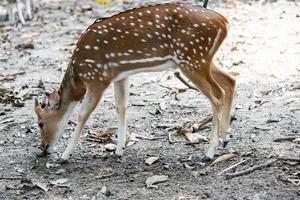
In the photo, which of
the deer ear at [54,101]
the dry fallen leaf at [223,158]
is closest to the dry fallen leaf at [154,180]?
the dry fallen leaf at [223,158]

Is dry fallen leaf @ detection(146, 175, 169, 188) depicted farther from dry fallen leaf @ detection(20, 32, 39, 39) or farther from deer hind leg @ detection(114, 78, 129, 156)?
dry fallen leaf @ detection(20, 32, 39, 39)

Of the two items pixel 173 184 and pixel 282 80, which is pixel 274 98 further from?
pixel 173 184

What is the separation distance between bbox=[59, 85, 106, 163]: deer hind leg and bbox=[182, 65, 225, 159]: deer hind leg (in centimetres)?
86

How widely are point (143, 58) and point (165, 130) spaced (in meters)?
1.21

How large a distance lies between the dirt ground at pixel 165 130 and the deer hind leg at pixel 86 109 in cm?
13

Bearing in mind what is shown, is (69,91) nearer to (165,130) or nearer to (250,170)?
(165,130)

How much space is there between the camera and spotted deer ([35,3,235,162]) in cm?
537

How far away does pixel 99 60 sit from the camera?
18.5ft

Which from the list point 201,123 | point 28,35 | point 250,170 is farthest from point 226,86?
point 28,35

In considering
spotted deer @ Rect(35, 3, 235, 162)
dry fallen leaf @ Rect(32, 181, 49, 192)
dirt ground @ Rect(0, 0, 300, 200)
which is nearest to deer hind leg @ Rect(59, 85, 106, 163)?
spotted deer @ Rect(35, 3, 235, 162)

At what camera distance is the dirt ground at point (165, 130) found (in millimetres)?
5094

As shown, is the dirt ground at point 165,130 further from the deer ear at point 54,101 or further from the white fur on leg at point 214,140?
the deer ear at point 54,101

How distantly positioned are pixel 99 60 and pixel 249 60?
11.8 feet

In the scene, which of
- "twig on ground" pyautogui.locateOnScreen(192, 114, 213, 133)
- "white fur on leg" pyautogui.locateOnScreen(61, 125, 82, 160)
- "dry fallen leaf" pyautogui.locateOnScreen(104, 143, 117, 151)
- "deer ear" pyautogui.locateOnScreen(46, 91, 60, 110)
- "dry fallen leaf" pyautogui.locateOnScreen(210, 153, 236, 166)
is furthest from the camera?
"twig on ground" pyautogui.locateOnScreen(192, 114, 213, 133)
